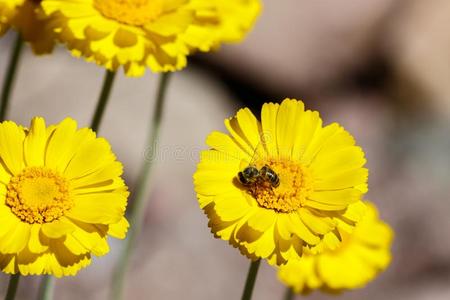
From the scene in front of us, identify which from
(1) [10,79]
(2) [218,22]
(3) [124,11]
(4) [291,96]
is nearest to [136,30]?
(3) [124,11]

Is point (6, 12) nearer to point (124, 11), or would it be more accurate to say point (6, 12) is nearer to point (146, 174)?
point (124, 11)

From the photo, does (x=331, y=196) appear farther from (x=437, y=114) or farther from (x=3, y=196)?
(x=437, y=114)

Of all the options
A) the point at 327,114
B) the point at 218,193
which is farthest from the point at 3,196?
the point at 327,114

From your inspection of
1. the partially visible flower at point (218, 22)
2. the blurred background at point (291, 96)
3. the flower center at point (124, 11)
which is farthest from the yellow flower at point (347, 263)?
the blurred background at point (291, 96)

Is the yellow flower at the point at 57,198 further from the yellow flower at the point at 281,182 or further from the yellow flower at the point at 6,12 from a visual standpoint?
the yellow flower at the point at 6,12

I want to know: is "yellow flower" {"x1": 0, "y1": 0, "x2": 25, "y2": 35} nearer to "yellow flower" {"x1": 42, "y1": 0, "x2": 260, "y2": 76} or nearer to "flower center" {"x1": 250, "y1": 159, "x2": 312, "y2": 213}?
"yellow flower" {"x1": 42, "y1": 0, "x2": 260, "y2": 76}

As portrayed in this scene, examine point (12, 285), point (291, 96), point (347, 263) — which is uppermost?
point (291, 96)

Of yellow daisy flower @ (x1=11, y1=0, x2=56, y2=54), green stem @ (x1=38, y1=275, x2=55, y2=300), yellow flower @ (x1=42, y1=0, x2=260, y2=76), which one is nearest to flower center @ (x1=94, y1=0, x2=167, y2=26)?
yellow flower @ (x1=42, y1=0, x2=260, y2=76)
